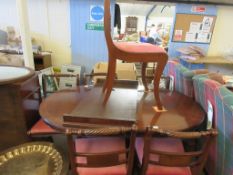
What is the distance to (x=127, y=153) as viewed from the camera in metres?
1.10

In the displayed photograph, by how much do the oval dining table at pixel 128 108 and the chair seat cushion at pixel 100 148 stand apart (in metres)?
0.24

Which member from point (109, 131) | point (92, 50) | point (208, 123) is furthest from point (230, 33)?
point (109, 131)

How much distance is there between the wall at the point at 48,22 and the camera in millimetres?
3469

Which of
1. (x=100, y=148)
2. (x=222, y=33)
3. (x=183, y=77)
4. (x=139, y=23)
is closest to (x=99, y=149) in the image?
(x=100, y=148)

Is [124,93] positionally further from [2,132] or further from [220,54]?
[220,54]

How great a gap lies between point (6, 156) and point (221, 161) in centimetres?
146

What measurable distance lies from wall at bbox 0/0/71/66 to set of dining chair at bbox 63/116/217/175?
2848 millimetres

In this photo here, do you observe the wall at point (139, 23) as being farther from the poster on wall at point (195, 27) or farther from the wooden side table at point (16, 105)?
the wooden side table at point (16, 105)

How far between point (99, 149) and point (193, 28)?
330 cm

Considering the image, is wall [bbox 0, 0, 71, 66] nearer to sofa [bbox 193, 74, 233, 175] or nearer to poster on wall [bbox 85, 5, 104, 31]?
poster on wall [bbox 85, 5, 104, 31]

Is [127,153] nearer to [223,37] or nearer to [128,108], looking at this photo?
[128,108]

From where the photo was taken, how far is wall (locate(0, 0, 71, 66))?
347cm

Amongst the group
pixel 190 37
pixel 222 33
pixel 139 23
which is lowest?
pixel 190 37

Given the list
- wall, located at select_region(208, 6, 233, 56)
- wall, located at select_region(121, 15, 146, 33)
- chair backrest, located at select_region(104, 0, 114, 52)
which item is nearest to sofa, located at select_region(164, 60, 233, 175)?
chair backrest, located at select_region(104, 0, 114, 52)
